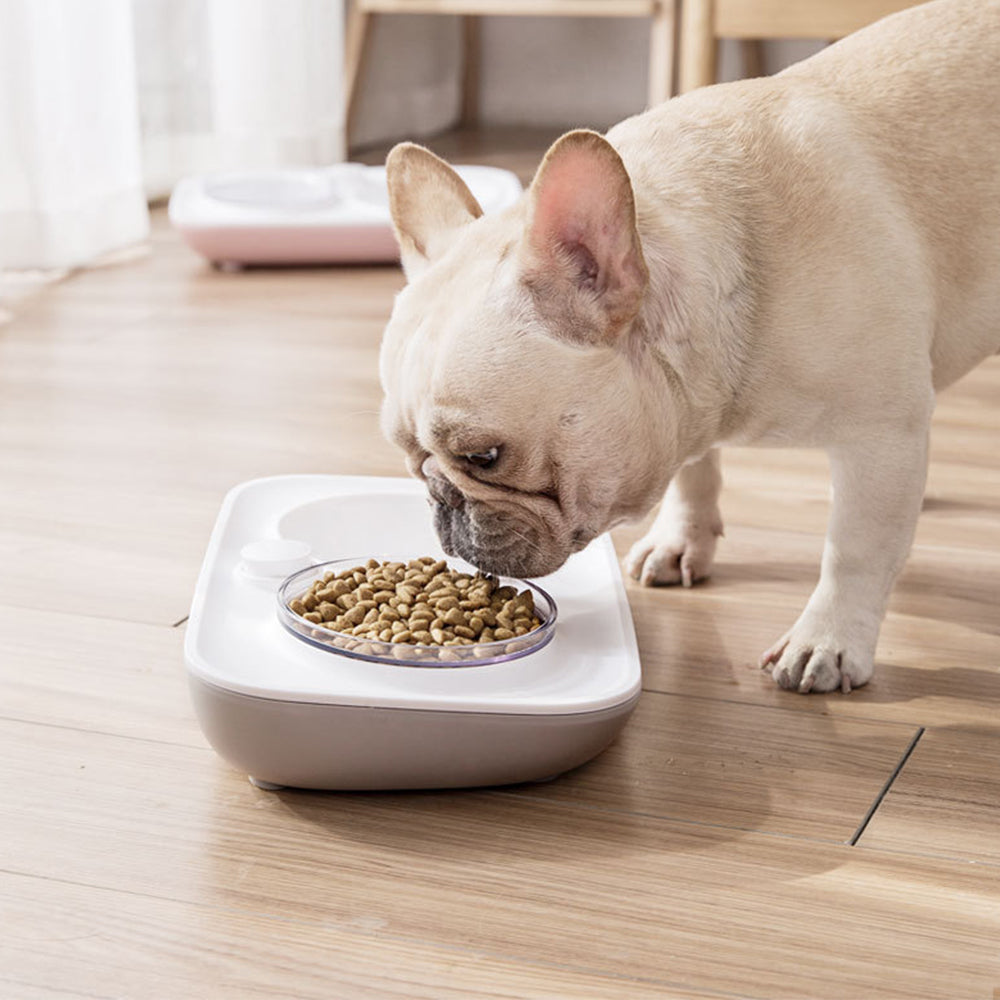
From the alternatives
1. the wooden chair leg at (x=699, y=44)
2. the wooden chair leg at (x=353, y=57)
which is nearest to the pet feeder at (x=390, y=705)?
the wooden chair leg at (x=699, y=44)

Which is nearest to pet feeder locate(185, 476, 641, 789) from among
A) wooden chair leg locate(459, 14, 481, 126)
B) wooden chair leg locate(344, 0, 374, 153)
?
wooden chair leg locate(344, 0, 374, 153)

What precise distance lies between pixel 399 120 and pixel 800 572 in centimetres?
364

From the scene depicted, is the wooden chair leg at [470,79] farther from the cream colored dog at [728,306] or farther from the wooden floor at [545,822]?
the cream colored dog at [728,306]

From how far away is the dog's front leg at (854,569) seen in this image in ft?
4.16

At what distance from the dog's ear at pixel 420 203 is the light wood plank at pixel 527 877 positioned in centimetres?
46

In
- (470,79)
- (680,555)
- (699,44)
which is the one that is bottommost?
(470,79)

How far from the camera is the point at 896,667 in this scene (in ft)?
4.42

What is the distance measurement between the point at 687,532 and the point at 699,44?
181 cm

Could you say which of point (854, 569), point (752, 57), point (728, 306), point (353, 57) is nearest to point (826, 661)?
point (854, 569)

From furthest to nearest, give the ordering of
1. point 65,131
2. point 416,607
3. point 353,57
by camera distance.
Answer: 1. point 353,57
2. point 65,131
3. point 416,607

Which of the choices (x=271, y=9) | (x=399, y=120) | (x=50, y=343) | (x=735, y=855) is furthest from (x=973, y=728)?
(x=399, y=120)

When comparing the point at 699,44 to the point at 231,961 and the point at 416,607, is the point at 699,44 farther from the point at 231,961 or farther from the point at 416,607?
the point at 231,961

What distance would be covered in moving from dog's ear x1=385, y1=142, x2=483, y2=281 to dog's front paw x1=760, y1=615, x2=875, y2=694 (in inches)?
18.6

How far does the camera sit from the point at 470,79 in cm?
534
